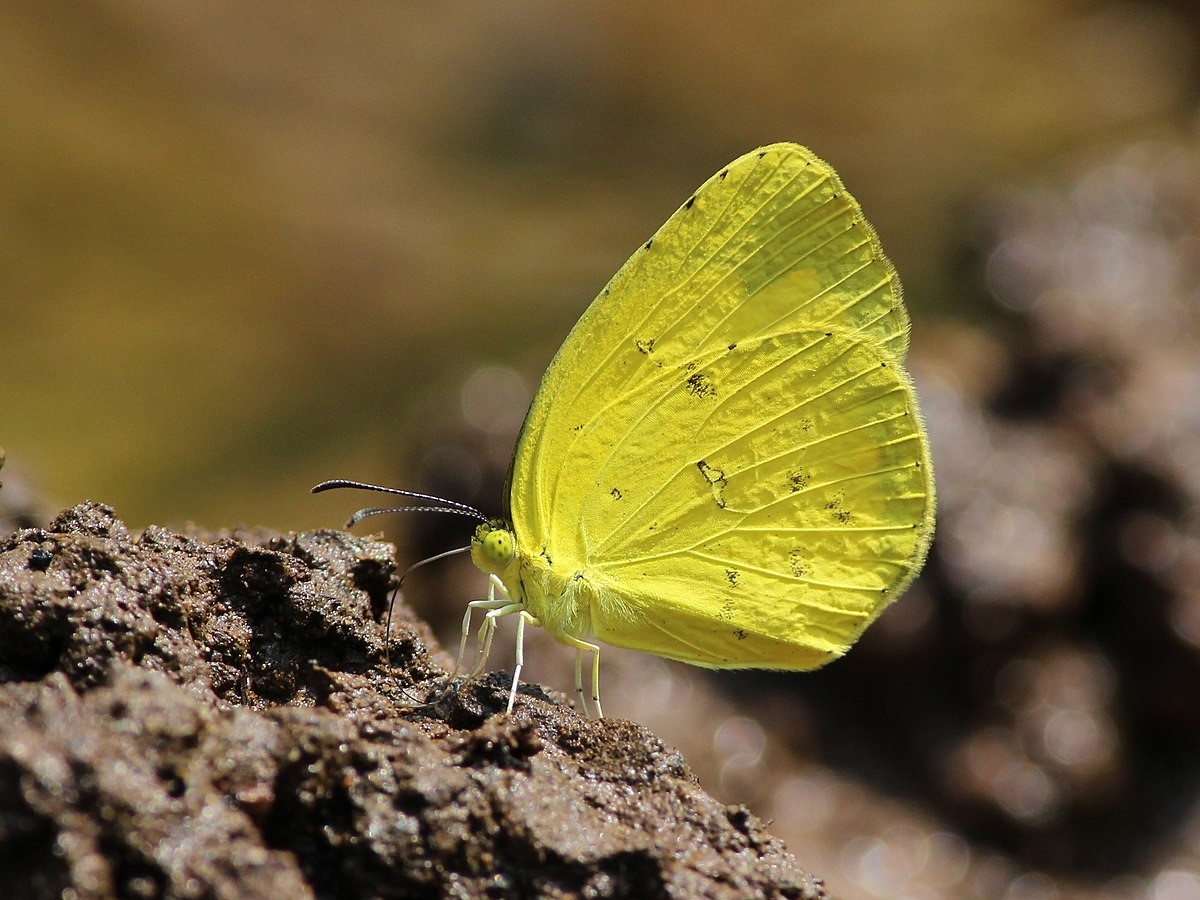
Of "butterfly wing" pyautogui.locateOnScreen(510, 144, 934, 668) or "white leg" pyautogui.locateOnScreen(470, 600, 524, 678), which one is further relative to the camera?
"butterfly wing" pyautogui.locateOnScreen(510, 144, 934, 668)

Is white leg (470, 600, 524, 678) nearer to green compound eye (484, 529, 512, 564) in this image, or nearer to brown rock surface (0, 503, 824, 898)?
green compound eye (484, 529, 512, 564)

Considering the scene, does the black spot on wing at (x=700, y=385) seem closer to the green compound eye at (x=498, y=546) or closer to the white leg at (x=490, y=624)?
the green compound eye at (x=498, y=546)

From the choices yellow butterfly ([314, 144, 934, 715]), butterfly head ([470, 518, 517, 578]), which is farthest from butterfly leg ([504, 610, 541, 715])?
butterfly head ([470, 518, 517, 578])

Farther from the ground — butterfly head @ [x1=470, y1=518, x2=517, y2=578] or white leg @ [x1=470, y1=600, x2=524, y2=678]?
butterfly head @ [x1=470, y1=518, x2=517, y2=578]

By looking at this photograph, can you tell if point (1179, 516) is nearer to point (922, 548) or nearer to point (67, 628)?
point (922, 548)

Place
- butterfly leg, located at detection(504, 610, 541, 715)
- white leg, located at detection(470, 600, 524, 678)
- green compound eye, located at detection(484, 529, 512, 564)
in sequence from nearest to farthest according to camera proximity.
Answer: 1. butterfly leg, located at detection(504, 610, 541, 715)
2. white leg, located at detection(470, 600, 524, 678)
3. green compound eye, located at detection(484, 529, 512, 564)

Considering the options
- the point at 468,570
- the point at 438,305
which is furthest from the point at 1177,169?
the point at 468,570

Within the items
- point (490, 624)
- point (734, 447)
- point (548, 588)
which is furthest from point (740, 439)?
point (490, 624)

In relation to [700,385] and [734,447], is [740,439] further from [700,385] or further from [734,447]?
[700,385]
